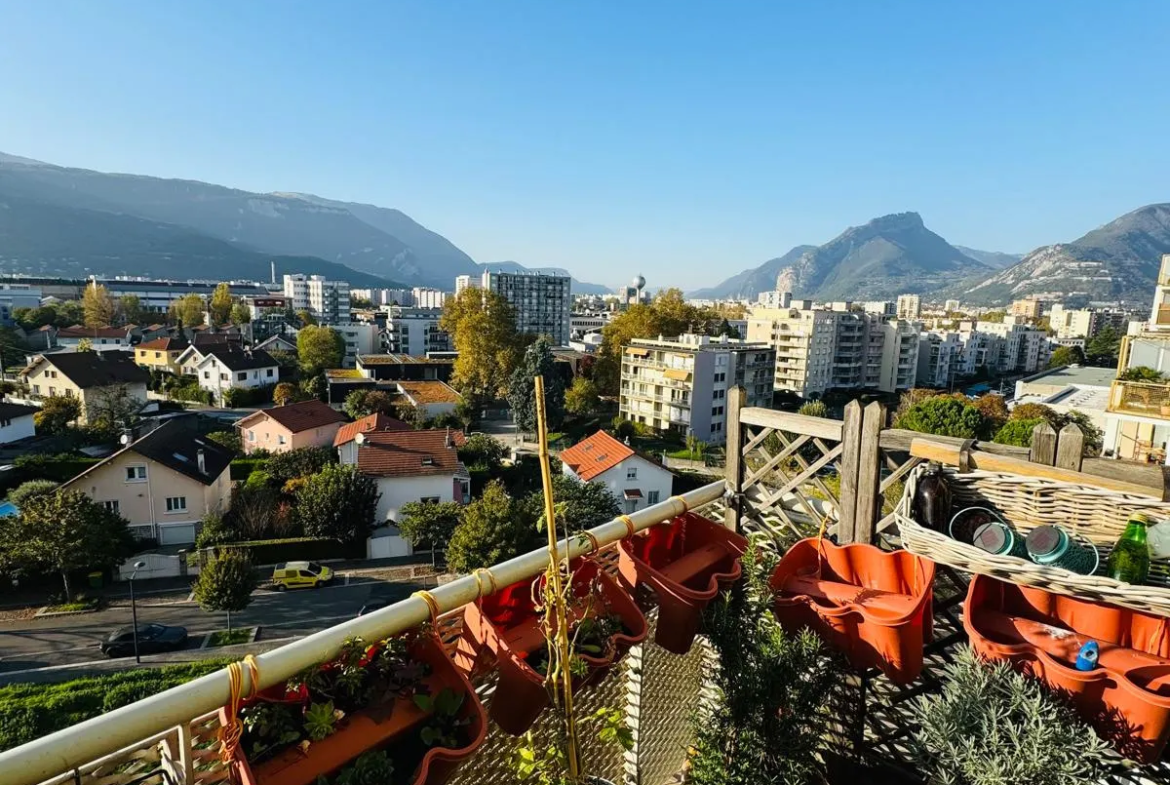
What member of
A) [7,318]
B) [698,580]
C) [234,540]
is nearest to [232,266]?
[7,318]

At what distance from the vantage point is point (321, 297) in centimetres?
6394

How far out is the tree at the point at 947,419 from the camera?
18.1 metres

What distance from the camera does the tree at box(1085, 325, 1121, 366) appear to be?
1825 inches

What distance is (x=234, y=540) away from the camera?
43.4 ft

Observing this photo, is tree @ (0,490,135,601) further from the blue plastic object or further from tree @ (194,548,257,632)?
the blue plastic object

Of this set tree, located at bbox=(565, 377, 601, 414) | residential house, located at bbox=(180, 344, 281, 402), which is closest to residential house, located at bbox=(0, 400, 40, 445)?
residential house, located at bbox=(180, 344, 281, 402)

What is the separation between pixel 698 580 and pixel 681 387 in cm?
2335

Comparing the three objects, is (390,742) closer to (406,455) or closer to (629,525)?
(629,525)

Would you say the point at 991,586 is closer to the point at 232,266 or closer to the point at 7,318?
the point at 7,318

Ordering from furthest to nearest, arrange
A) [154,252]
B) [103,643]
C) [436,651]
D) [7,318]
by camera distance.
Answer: [154,252], [7,318], [103,643], [436,651]

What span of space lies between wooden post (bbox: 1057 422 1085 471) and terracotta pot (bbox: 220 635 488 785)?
147cm

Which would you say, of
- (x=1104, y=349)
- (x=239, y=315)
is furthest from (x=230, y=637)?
(x=1104, y=349)

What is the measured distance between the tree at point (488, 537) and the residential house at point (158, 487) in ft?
21.0

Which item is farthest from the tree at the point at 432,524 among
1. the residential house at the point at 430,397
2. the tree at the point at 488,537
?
the residential house at the point at 430,397
